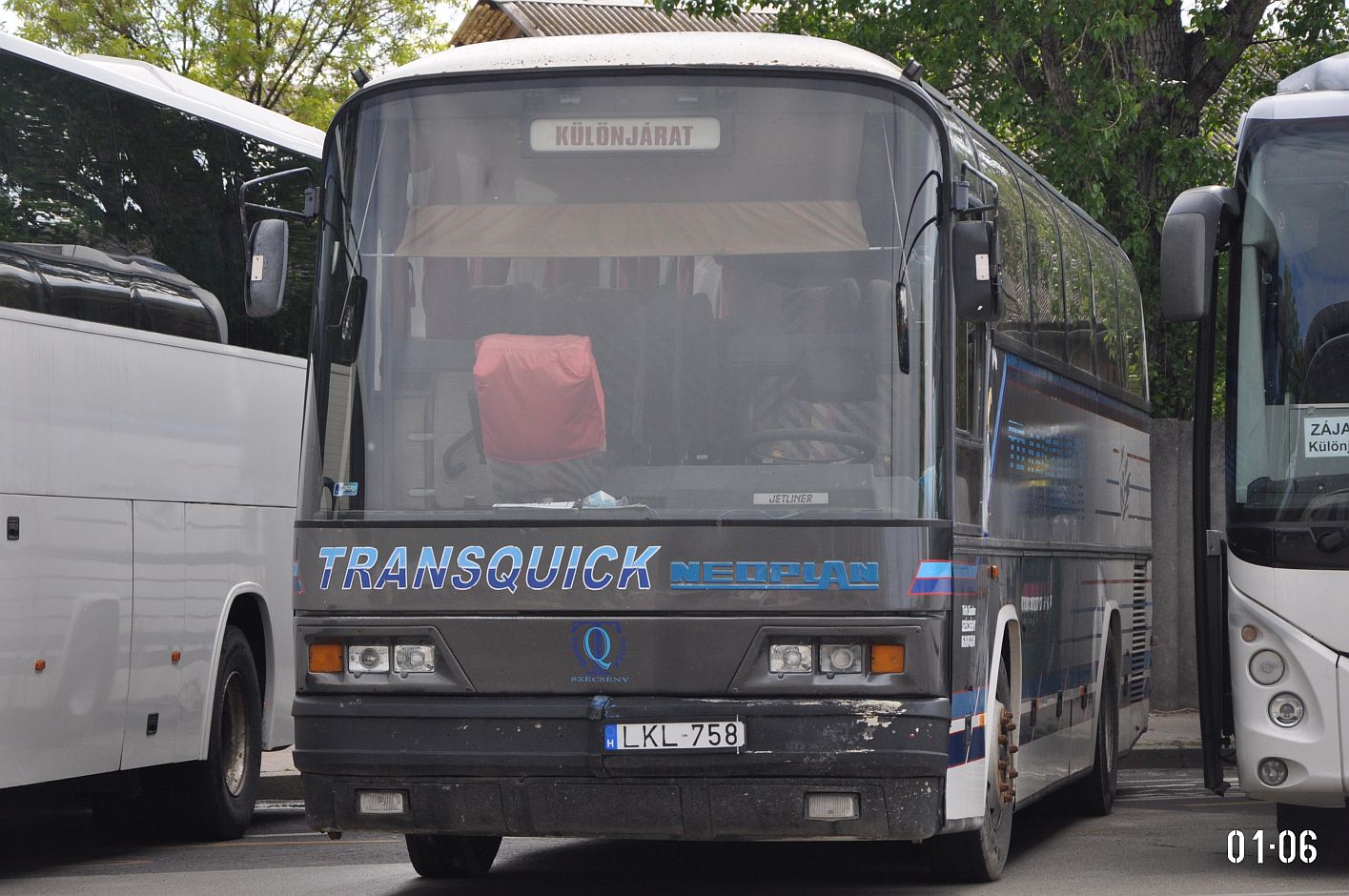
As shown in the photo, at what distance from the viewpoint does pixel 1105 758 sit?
12.9 meters

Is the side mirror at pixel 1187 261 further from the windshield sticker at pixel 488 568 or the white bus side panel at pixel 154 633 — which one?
the white bus side panel at pixel 154 633

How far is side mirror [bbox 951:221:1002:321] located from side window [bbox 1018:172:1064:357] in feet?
8.32

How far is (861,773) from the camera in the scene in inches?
304

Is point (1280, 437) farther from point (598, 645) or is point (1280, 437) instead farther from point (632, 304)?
point (598, 645)

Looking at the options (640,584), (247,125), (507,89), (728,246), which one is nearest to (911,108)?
(728,246)

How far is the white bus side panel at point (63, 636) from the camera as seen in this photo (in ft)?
A: 32.3

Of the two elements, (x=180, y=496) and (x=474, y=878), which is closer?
(x=474, y=878)

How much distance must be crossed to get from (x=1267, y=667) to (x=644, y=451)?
10.2 ft

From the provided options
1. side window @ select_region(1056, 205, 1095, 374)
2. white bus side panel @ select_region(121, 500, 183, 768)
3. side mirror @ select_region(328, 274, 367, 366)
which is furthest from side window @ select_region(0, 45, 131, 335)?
A: side window @ select_region(1056, 205, 1095, 374)

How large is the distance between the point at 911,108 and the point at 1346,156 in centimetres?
251

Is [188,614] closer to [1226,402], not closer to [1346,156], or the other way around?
[1226,402]

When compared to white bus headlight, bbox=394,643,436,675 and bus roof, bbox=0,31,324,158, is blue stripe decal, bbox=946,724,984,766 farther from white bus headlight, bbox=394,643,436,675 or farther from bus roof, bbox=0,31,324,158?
bus roof, bbox=0,31,324,158

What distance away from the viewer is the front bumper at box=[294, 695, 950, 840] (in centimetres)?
771
